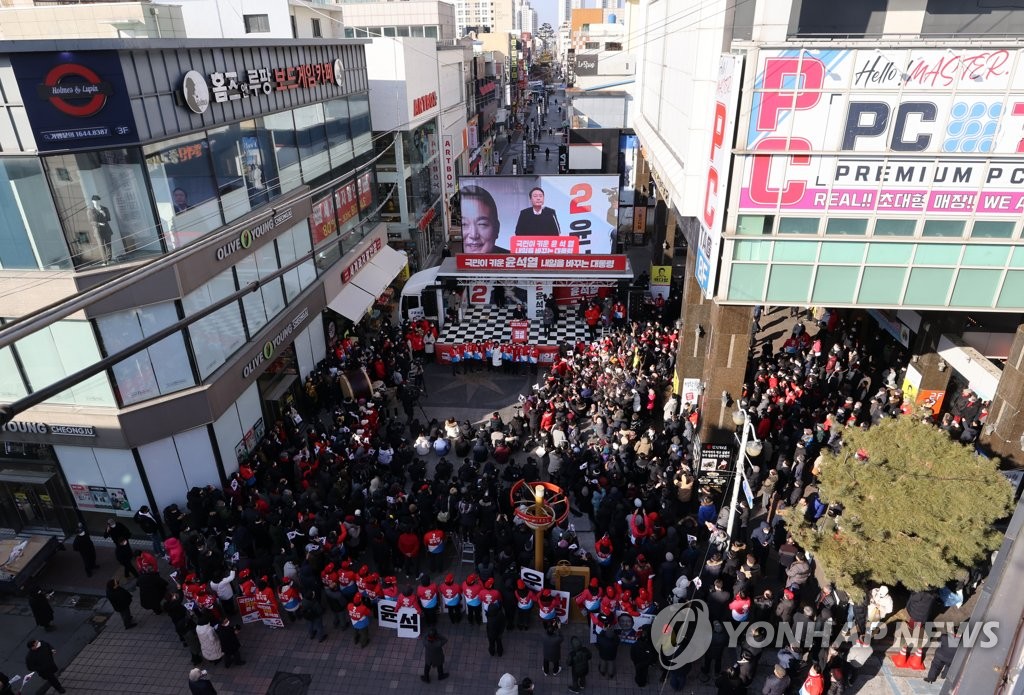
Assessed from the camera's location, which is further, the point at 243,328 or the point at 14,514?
the point at 243,328

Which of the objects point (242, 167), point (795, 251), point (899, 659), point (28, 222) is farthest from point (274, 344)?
point (899, 659)

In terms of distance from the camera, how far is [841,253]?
1270cm

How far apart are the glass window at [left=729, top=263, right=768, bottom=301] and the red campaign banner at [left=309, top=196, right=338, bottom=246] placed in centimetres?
1222

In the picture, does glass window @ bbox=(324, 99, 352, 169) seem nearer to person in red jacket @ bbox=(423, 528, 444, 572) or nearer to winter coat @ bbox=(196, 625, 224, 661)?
person in red jacket @ bbox=(423, 528, 444, 572)

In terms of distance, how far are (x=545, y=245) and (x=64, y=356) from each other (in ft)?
48.7

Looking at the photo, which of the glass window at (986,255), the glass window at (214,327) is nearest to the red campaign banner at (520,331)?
the glass window at (214,327)

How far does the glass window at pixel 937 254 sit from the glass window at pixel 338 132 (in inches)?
650

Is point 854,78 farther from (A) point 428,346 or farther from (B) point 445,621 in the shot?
(A) point 428,346

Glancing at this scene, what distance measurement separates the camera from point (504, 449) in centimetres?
1502

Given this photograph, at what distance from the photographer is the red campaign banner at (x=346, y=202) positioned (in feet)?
66.9

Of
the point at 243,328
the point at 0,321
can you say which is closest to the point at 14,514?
the point at 0,321

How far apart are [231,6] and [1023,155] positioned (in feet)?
104

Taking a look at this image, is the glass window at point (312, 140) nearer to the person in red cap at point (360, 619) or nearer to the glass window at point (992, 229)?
the person in red cap at point (360, 619)

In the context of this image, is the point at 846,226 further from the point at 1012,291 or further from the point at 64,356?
the point at 64,356
